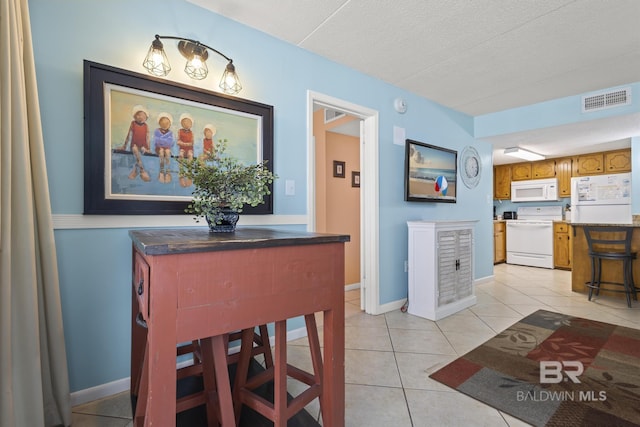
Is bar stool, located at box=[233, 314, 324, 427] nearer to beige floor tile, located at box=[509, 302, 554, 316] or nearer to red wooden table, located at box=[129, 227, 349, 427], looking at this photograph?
red wooden table, located at box=[129, 227, 349, 427]

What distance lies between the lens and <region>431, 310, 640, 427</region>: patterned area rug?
1.45 meters

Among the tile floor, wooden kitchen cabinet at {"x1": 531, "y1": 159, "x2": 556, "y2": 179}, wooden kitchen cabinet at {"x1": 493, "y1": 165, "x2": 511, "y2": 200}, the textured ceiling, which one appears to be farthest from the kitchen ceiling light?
the tile floor

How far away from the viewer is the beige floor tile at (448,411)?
1384 mm

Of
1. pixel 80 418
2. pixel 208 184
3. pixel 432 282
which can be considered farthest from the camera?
pixel 432 282

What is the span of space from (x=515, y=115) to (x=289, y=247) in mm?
4011

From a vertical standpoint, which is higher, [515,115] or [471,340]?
[515,115]

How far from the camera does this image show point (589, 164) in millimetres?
5133

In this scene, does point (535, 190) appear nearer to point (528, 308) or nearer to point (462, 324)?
point (528, 308)

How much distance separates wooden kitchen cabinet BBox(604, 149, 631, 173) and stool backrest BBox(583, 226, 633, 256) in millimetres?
2199

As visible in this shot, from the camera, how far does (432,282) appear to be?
2.78m

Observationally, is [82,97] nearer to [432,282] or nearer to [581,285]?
[432,282]

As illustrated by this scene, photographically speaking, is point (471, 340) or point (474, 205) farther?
point (474, 205)

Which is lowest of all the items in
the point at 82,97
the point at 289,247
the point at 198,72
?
the point at 289,247

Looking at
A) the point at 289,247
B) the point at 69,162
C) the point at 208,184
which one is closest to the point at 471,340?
the point at 289,247
